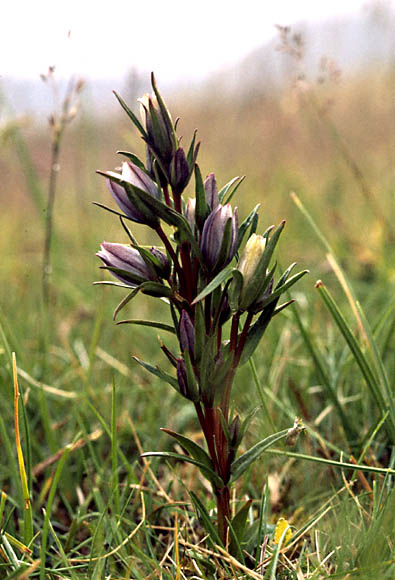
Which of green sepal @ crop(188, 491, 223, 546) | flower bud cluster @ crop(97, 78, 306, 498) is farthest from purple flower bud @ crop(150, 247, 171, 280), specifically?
green sepal @ crop(188, 491, 223, 546)

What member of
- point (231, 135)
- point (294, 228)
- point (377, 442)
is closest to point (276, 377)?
point (377, 442)

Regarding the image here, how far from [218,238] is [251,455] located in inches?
14.7

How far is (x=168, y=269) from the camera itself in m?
0.91

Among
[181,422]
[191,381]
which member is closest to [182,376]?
[191,381]

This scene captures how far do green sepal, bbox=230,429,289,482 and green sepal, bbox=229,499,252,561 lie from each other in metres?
0.06

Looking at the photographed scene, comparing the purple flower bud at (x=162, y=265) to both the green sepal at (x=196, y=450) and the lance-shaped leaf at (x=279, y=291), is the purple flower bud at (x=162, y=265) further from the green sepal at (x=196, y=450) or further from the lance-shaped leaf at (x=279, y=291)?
the green sepal at (x=196, y=450)

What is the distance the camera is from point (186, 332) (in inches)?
35.4

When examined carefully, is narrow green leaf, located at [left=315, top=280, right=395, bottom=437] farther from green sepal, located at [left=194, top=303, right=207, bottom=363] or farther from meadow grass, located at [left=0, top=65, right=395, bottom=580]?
green sepal, located at [left=194, top=303, right=207, bottom=363]

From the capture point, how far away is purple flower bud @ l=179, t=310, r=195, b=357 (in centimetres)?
89

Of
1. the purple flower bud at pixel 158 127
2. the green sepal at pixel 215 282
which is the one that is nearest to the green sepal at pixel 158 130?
the purple flower bud at pixel 158 127

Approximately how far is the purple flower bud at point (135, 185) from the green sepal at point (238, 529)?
1.65ft

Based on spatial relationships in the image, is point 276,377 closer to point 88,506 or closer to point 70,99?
point 88,506

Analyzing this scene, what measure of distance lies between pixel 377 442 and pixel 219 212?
0.75 metres

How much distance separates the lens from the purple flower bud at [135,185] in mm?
852
